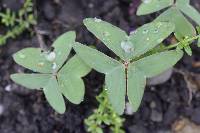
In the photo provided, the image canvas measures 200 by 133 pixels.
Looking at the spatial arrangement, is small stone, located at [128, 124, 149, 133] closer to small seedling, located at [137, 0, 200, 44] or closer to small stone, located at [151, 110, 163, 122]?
small stone, located at [151, 110, 163, 122]

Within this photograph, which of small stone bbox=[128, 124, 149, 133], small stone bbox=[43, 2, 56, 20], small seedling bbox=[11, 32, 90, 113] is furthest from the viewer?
small stone bbox=[43, 2, 56, 20]

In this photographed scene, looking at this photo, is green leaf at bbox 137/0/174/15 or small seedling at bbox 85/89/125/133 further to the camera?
small seedling at bbox 85/89/125/133

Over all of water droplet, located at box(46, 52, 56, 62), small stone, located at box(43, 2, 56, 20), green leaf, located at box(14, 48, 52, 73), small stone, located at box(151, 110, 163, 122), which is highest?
water droplet, located at box(46, 52, 56, 62)

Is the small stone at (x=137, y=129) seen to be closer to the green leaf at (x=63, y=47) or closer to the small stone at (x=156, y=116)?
the small stone at (x=156, y=116)

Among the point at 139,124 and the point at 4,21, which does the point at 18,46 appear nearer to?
the point at 4,21

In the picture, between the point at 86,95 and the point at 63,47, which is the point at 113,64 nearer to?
the point at 63,47

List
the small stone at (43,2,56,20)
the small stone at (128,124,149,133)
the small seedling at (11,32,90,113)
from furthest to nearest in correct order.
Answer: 1. the small stone at (43,2,56,20)
2. the small stone at (128,124,149,133)
3. the small seedling at (11,32,90,113)

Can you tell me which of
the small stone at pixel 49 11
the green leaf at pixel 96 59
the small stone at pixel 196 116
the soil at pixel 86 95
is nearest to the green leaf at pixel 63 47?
the green leaf at pixel 96 59

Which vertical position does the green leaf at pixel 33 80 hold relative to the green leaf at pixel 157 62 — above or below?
below

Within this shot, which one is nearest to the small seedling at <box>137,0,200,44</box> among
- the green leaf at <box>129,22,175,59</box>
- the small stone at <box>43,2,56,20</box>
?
the green leaf at <box>129,22,175,59</box>
